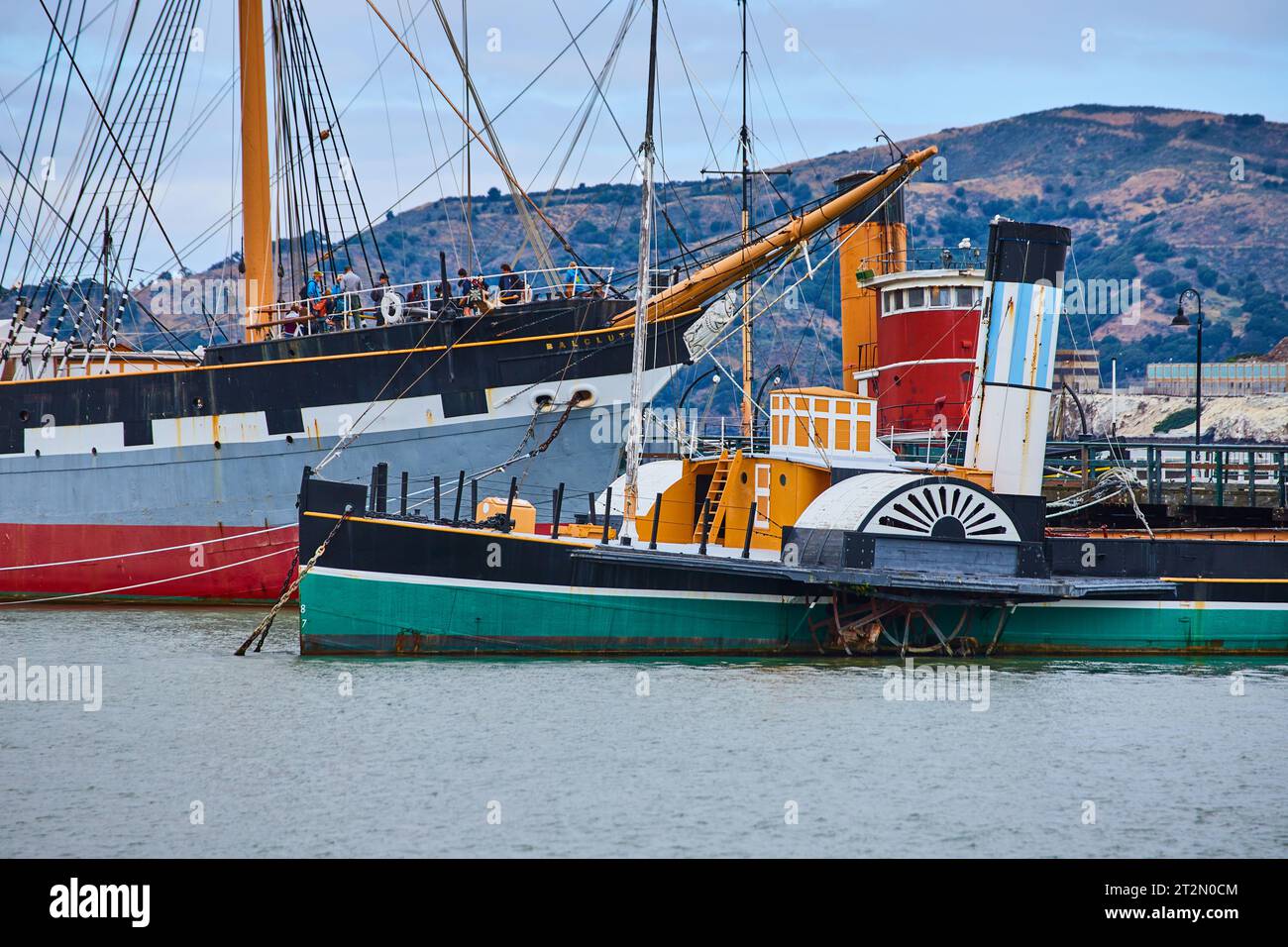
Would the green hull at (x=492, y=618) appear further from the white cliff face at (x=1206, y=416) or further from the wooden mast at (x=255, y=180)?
the white cliff face at (x=1206, y=416)

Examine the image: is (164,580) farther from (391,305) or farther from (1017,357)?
(1017,357)

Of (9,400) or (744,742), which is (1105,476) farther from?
(9,400)

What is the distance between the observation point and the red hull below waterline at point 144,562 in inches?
1479

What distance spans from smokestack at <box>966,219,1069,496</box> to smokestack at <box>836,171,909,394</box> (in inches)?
834

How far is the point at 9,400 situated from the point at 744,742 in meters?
25.9

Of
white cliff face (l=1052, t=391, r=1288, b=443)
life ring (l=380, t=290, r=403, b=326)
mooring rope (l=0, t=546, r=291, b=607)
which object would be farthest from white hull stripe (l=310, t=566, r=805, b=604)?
white cliff face (l=1052, t=391, r=1288, b=443)

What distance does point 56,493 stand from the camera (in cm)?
3900

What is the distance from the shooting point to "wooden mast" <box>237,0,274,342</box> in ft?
129

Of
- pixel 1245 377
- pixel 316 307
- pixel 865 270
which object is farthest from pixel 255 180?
pixel 1245 377

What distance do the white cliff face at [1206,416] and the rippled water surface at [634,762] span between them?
46.0 metres

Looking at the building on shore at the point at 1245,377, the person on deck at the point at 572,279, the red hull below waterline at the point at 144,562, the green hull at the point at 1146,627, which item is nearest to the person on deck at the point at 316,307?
the red hull below waterline at the point at 144,562

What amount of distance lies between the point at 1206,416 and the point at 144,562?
66.3m

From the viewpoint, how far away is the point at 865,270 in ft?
173
